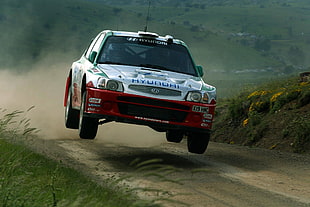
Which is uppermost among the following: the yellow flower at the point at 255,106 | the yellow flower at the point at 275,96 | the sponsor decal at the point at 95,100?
the yellow flower at the point at 275,96

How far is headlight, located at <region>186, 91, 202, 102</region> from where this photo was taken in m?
9.67

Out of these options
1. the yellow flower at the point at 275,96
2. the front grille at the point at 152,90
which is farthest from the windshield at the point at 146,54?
the yellow flower at the point at 275,96

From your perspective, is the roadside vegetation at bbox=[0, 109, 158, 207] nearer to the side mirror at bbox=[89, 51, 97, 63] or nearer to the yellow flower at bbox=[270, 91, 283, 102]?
the side mirror at bbox=[89, 51, 97, 63]

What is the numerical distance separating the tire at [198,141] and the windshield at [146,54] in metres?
1.15

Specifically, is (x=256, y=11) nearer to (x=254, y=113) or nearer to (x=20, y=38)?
(x=20, y=38)

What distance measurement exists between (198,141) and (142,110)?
1287mm

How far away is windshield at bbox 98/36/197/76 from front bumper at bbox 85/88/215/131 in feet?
3.82

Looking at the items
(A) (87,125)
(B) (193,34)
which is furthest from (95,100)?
(B) (193,34)

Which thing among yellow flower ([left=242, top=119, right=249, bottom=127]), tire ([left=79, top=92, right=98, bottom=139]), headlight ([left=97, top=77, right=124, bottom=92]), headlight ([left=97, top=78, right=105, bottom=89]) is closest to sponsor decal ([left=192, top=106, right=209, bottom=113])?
headlight ([left=97, top=77, right=124, bottom=92])

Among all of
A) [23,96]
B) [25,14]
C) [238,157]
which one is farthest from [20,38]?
[238,157]

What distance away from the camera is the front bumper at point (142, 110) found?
950cm

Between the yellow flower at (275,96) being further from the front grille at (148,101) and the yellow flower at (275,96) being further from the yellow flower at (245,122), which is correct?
the front grille at (148,101)

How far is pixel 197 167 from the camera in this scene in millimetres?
9891

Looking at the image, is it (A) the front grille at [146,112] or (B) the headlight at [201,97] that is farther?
(B) the headlight at [201,97]
